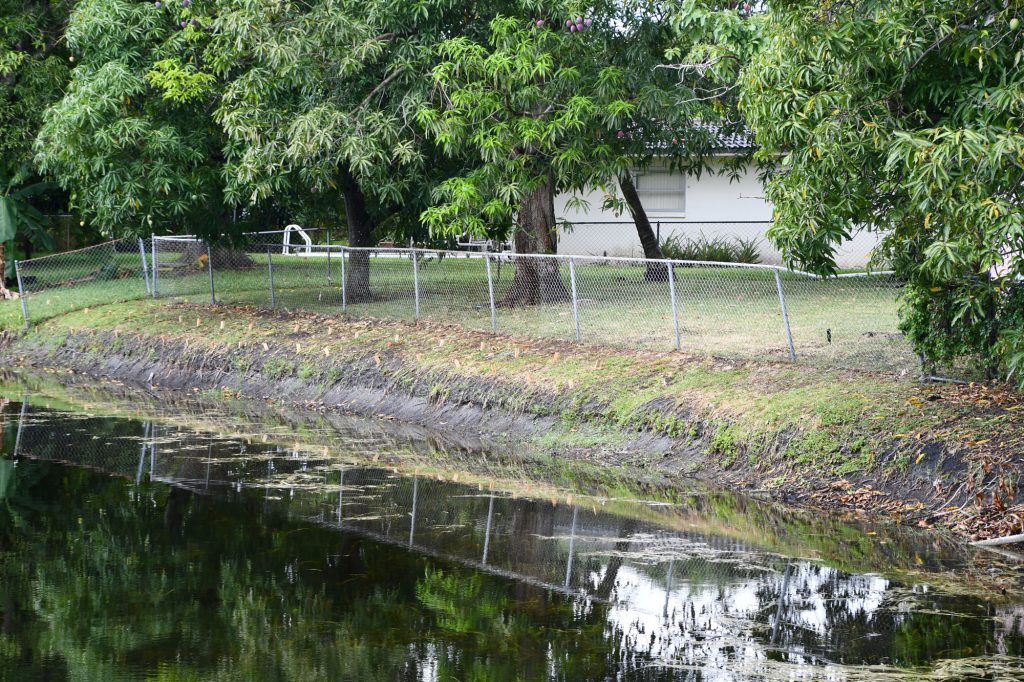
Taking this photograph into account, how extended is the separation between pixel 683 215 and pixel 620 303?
12.4m

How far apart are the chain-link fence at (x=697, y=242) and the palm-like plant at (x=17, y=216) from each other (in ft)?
40.0

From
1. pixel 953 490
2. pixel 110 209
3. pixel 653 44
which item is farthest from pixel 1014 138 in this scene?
pixel 110 209

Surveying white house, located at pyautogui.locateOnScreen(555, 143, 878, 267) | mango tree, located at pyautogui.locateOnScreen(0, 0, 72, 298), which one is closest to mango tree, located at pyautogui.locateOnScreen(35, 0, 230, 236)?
mango tree, located at pyautogui.locateOnScreen(0, 0, 72, 298)

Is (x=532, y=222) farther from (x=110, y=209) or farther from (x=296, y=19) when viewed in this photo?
(x=110, y=209)

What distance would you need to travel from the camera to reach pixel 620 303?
19719mm

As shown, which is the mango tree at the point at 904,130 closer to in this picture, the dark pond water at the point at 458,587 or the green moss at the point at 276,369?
the dark pond water at the point at 458,587

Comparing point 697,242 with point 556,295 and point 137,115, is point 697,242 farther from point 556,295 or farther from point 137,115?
point 137,115

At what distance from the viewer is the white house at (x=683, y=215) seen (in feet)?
99.2

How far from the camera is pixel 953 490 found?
9727 mm

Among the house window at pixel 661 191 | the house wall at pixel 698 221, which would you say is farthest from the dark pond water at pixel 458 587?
the house window at pixel 661 191

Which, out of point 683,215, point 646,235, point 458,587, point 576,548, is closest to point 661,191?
point 683,215

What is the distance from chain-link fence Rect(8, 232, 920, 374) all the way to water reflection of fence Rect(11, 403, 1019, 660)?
4.18 m

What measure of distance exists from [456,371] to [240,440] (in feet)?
9.48

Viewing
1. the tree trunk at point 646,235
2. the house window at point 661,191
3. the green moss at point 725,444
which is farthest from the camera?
the house window at point 661,191
